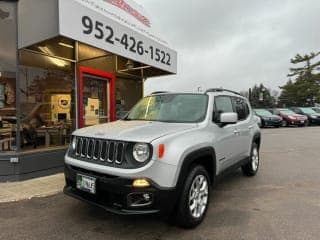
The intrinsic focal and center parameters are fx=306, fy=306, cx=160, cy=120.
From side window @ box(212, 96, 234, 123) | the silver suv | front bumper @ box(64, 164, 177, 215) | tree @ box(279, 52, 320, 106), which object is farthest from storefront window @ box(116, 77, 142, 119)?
tree @ box(279, 52, 320, 106)

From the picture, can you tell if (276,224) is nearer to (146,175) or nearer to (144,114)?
(146,175)

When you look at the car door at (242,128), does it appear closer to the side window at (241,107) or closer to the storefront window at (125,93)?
the side window at (241,107)

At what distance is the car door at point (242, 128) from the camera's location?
581 centimetres

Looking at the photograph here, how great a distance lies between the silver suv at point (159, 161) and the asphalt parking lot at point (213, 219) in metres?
0.36

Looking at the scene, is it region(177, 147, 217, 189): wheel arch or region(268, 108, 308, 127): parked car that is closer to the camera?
region(177, 147, 217, 189): wheel arch

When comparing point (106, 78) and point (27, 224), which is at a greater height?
point (106, 78)

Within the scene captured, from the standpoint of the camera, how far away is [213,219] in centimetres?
438

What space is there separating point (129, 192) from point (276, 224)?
2.15 meters

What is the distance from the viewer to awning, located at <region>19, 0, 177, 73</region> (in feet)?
20.5

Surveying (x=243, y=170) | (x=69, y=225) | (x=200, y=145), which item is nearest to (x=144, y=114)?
(x=200, y=145)

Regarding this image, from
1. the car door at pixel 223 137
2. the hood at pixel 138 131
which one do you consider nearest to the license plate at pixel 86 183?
the hood at pixel 138 131

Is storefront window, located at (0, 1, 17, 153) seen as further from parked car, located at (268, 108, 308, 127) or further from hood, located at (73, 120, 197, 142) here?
parked car, located at (268, 108, 308, 127)

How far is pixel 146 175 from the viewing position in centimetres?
352

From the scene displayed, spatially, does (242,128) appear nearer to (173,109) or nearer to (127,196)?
(173,109)
